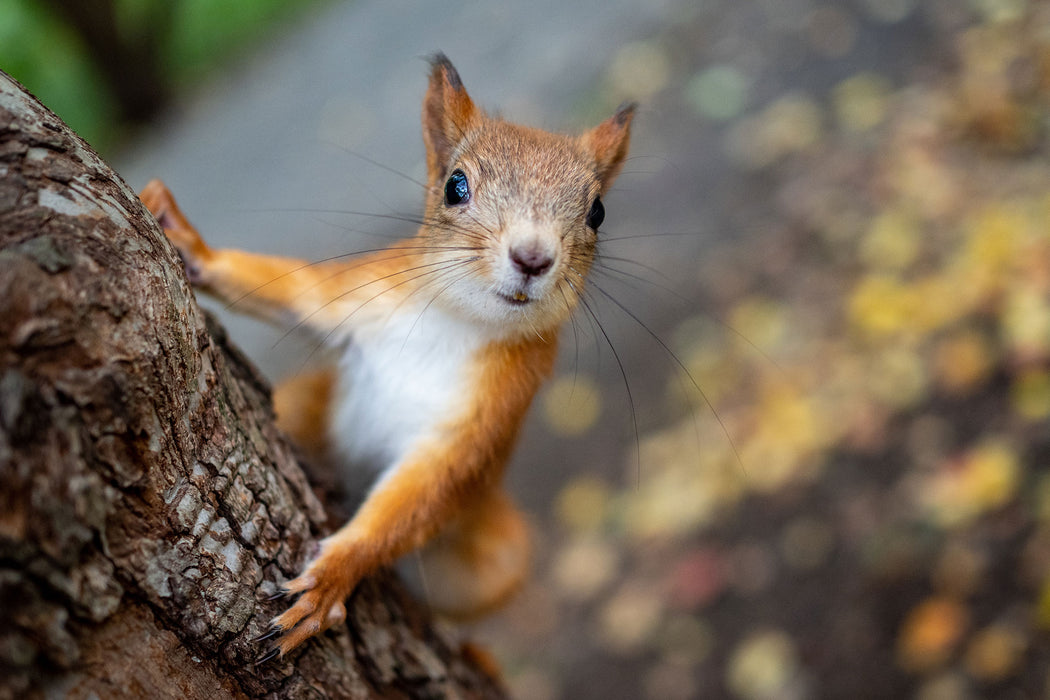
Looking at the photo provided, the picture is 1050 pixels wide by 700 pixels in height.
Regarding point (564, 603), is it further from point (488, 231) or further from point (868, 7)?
point (868, 7)

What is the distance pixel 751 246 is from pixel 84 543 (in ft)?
13.0

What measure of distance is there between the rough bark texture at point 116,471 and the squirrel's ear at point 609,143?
3.47 feet

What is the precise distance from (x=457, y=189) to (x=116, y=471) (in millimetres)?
1032

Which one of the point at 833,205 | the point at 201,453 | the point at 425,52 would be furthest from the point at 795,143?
the point at 201,453

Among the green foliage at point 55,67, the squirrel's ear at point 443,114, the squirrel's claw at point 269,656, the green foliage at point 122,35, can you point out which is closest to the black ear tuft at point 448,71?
the squirrel's ear at point 443,114

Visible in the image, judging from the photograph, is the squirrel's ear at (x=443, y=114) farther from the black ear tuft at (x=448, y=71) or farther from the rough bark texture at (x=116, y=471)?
the rough bark texture at (x=116, y=471)

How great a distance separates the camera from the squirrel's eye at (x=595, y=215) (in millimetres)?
1899

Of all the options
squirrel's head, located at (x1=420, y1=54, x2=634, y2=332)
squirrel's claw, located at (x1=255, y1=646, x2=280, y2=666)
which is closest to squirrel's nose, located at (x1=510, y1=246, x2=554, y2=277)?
squirrel's head, located at (x1=420, y1=54, x2=634, y2=332)

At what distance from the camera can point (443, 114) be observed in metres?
1.99

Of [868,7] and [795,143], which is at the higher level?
[868,7]

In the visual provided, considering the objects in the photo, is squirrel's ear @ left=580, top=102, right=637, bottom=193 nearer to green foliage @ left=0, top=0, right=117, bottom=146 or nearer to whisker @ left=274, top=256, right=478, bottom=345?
whisker @ left=274, top=256, right=478, bottom=345

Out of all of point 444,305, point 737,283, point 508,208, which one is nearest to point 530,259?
point 508,208

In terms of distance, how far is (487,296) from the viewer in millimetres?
1725

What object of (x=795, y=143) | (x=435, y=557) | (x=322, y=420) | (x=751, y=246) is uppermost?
(x=795, y=143)
